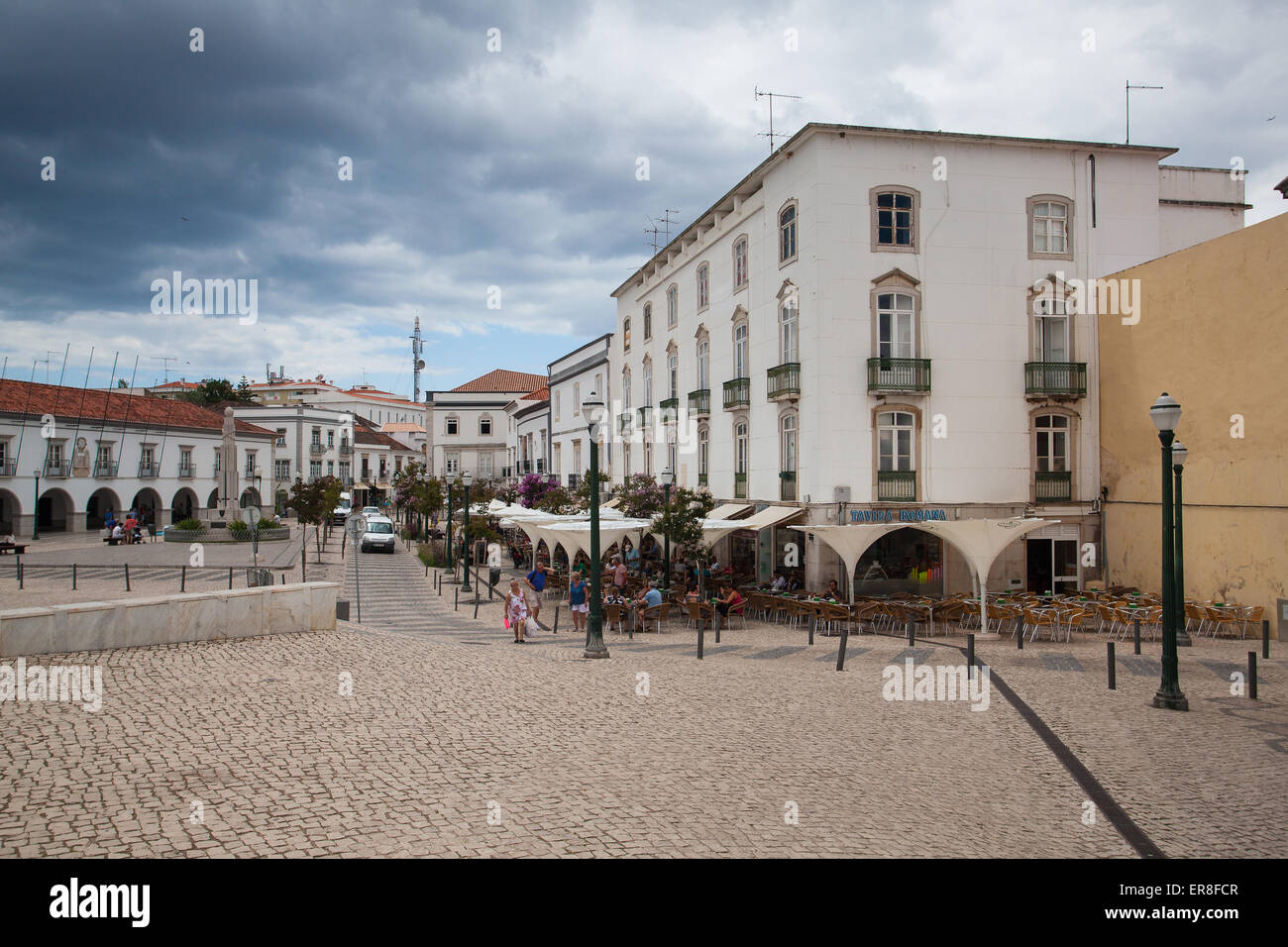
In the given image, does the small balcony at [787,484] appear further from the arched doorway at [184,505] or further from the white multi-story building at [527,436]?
the arched doorway at [184,505]

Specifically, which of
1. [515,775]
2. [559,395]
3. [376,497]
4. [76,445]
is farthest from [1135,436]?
[376,497]

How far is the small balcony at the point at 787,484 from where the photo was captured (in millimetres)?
25297

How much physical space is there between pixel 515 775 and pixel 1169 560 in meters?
9.21

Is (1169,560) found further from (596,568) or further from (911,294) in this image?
(911,294)

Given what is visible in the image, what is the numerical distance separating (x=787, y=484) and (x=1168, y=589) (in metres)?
14.4

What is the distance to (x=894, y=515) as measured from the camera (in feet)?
78.6

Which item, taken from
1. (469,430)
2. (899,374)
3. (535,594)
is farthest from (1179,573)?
(469,430)

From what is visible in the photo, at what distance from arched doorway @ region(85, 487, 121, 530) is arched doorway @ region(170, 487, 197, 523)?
4.81 m

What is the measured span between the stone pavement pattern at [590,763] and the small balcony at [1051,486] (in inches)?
465

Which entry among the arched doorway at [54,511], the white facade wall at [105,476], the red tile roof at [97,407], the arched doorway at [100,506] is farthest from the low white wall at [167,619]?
the arched doorway at [100,506]

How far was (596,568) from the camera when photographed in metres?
15.2

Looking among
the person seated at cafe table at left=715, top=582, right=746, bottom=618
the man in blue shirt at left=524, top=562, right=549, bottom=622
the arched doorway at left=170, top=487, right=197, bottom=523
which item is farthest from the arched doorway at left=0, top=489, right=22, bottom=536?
the person seated at cafe table at left=715, top=582, right=746, bottom=618

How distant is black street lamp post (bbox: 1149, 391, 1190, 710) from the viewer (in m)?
11.5

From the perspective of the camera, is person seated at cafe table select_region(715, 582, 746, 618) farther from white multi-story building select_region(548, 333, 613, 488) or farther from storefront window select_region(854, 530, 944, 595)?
white multi-story building select_region(548, 333, 613, 488)
